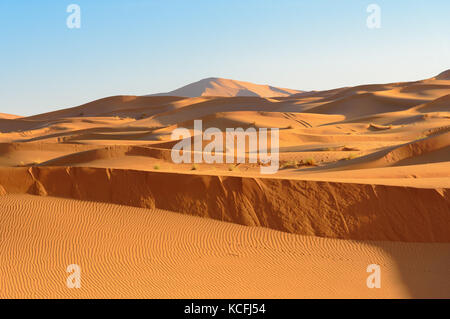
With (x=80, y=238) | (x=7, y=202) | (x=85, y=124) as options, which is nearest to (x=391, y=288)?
(x=80, y=238)

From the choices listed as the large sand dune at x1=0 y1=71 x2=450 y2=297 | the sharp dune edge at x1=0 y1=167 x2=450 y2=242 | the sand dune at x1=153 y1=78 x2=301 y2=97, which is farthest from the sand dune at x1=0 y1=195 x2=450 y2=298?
the sand dune at x1=153 y1=78 x2=301 y2=97

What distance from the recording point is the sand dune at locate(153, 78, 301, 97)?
131 meters

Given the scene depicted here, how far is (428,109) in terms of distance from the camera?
1457 inches

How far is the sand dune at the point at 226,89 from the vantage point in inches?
5170

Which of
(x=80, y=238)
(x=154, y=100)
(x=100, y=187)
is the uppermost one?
(x=154, y=100)

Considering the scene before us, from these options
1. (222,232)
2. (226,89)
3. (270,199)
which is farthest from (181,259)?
(226,89)

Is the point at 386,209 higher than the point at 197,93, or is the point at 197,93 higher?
the point at 197,93

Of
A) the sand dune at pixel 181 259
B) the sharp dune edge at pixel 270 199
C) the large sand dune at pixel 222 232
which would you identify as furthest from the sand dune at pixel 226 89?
the sand dune at pixel 181 259

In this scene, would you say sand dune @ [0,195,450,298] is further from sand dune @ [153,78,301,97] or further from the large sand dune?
sand dune @ [153,78,301,97]

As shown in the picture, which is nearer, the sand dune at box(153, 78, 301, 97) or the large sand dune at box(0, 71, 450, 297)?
the large sand dune at box(0, 71, 450, 297)

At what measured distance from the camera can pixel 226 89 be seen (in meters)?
136

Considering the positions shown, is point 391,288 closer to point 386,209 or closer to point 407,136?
point 386,209

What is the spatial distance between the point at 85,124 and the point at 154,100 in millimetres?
24975

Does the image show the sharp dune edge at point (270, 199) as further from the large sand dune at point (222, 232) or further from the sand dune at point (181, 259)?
the sand dune at point (181, 259)
